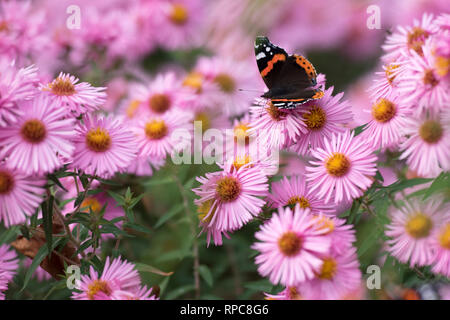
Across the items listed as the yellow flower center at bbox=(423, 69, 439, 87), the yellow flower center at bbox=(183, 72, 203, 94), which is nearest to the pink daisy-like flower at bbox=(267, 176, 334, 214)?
the yellow flower center at bbox=(423, 69, 439, 87)

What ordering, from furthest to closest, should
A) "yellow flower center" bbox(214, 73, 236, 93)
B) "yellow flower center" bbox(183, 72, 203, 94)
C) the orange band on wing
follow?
"yellow flower center" bbox(214, 73, 236, 93), "yellow flower center" bbox(183, 72, 203, 94), the orange band on wing

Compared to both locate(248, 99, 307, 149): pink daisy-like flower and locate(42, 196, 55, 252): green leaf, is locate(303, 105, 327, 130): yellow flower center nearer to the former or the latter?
locate(248, 99, 307, 149): pink daisy-like flower

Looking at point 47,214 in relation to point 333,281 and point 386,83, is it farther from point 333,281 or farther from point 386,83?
point 386,83

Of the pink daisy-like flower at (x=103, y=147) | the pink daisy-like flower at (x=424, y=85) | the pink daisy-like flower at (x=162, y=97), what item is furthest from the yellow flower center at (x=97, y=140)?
the pink daisy-like flower at (x=424, y=85)

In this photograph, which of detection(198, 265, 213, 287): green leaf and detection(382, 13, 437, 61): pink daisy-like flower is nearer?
detection(382, 13, 437, 61): pink daisy-like flower

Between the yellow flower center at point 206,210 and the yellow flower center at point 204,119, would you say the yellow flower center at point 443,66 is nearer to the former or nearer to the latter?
the yellow flower center at point 206,210
